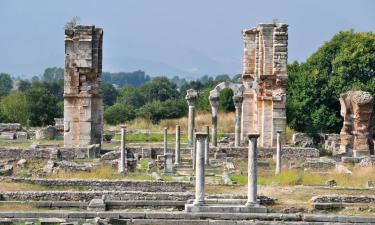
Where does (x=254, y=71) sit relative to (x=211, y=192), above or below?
above

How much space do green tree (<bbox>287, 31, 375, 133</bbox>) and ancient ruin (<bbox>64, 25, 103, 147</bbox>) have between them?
17.4 meters

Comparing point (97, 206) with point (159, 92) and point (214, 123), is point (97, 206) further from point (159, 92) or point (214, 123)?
point (159, 92)

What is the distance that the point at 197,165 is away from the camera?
1953 cm

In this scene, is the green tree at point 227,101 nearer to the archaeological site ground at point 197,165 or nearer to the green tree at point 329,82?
the green tree at point 329,82

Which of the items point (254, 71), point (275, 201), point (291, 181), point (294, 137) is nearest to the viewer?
point (275, 201)

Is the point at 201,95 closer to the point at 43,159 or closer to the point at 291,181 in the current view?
the point at 43,159

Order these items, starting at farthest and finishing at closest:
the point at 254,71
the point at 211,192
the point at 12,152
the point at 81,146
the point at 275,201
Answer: the point at 254,71 < the point at 81,146 < the point at 12,152 < the point at 211,192 < the point at 275,201

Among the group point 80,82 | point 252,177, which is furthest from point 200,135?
point 80,82

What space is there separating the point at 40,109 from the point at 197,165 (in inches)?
1631

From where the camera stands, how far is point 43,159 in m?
30.8

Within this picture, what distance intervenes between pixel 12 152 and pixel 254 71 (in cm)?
1220

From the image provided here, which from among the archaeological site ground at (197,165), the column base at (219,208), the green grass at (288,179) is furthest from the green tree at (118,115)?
the column base at (219,208)

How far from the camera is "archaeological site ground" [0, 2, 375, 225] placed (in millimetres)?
18672

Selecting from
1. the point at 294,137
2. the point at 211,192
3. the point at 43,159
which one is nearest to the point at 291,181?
the point at 211,192
